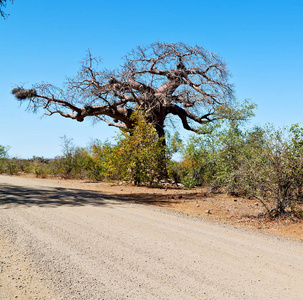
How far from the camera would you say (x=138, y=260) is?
14.5 ft

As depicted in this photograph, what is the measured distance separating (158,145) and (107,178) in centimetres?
687

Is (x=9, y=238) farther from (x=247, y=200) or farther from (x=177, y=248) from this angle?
(x=247, y=200)

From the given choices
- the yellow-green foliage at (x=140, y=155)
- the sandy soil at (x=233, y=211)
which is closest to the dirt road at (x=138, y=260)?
the sandy soil at (x=233, y=211)

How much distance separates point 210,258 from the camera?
4684 millimetres

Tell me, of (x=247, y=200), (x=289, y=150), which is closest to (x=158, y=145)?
(x=247, y=200)

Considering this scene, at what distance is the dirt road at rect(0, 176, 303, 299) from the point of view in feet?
11.6

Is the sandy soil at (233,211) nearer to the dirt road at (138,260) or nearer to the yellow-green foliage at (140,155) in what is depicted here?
the dirt road at (138,260)

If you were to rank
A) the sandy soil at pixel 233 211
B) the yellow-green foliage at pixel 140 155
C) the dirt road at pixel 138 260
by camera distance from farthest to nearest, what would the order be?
the yellow-green foliage at pixel 140 155 < the sandy soil at pixel 233 211 < the dirt road at pixel 138 260

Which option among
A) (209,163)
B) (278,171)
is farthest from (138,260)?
(209,163)

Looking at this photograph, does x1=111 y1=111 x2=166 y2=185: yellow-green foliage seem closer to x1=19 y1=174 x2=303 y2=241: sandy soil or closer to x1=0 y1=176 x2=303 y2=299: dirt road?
x1=19 y1=174 x2=303 y2=241: sandy soil

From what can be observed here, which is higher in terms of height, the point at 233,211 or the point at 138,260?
the point at 233,211

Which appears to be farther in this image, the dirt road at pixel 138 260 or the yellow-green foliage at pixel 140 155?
the yellow-green foliage at pixel 140 155

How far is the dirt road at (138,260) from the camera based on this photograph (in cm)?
353

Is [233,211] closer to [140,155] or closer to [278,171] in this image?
[278,171]
